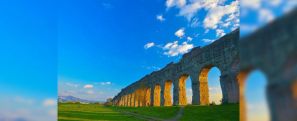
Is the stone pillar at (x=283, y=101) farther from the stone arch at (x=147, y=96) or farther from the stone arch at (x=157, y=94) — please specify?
the stone arch at (x=147, y=96)

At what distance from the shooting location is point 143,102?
2942cm

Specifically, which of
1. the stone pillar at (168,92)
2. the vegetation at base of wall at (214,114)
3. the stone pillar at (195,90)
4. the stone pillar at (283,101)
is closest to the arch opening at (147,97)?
the stone pillar at (168,92)

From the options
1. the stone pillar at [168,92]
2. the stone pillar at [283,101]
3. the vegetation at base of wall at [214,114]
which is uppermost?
the stone pillar at [283,101]

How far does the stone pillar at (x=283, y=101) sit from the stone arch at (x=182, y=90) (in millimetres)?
20550

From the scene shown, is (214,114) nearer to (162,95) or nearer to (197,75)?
(197,75)

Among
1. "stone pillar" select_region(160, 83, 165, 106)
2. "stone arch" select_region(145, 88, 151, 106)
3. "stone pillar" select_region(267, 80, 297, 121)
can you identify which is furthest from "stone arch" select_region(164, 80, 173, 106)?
"stone pillar" select_region(267, 80, 297, 121)

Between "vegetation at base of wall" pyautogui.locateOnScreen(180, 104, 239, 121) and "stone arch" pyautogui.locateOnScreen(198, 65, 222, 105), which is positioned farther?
"stone arch" pyautogui.locateOnScreen(198, 65, 222, 105)

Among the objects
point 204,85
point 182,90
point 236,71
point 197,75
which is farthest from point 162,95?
point 236,71

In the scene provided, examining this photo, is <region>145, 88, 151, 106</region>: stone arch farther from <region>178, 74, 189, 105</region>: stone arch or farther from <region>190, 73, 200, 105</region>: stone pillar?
<region>190, 73, 200, 105</region>: stone pillar

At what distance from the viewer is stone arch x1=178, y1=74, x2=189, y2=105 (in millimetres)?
22500

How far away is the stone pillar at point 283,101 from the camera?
1.93 m

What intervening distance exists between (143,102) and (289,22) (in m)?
27.7

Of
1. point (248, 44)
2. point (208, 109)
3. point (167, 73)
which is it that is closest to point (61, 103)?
point (167, 73)

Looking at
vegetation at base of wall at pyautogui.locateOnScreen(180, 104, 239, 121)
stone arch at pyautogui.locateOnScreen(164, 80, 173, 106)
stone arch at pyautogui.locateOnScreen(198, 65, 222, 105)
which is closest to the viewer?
vegetation at base of wall at pyautogui.locateOnScreen(180, 104, 239, 121)
